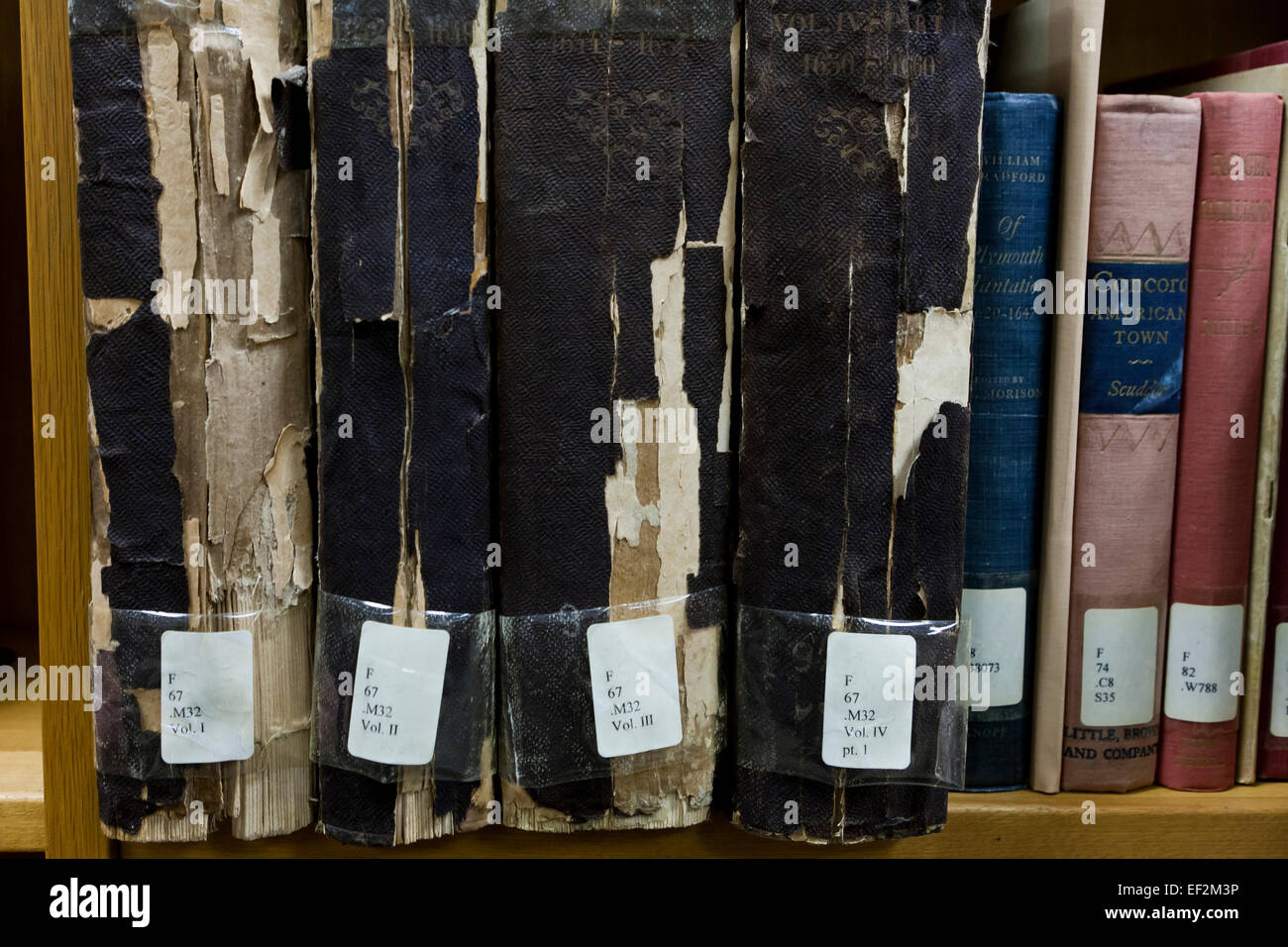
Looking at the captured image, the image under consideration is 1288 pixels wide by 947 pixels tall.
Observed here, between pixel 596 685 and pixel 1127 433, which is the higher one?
pixel 1127 433

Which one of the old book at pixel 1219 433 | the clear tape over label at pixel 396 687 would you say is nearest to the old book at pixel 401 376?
the clear tape over label at pixel 396 687

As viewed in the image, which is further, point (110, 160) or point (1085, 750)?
point (1085, 750)

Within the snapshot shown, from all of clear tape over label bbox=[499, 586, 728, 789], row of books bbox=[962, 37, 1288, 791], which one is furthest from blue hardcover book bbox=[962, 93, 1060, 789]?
clear tape over label bbox=[499, 586, 728, 789]

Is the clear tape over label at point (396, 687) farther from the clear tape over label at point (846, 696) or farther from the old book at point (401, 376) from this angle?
the clear tape over label at point (846, 696)

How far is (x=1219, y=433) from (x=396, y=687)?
22.6 inches

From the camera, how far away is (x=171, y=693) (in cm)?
57

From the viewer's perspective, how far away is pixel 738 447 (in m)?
0.59

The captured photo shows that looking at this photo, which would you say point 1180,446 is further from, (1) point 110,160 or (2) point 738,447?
(1) point 110,160

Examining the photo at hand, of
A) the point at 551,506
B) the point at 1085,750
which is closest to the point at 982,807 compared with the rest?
the point at 1085,750

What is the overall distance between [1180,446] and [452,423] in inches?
19.6

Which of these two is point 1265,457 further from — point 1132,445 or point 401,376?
point 401,376

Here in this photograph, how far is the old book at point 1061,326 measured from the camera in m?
0.59

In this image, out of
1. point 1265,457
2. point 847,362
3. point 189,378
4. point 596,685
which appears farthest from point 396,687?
point 1265,457
